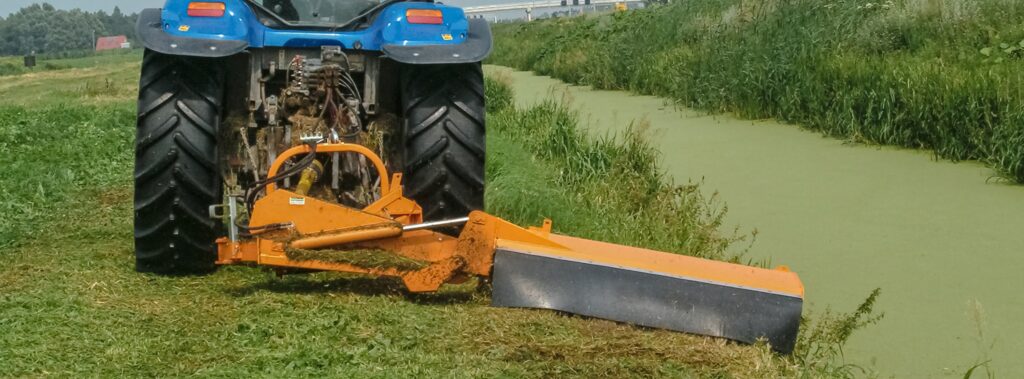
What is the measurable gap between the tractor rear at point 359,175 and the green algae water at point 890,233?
0.85 m

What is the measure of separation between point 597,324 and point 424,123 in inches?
47.0

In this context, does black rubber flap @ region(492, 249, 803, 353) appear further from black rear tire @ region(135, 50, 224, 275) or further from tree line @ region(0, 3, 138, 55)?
tree line @ region(0, 3, 138, 55)

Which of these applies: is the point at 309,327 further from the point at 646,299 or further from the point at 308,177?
the point at 646,299

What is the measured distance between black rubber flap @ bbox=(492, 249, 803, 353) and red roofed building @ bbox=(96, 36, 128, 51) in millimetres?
73641

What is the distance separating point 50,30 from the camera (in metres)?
86.4

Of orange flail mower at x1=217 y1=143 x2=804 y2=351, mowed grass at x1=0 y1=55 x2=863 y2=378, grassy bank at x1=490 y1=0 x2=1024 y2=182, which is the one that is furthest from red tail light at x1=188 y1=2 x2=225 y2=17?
grassy bank at x1=490 y1=0 x2=1024 y2=182

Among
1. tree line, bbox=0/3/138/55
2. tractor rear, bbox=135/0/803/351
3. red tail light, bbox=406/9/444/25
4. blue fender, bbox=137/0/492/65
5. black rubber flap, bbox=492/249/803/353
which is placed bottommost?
tree line, bbox=0/3/138/55

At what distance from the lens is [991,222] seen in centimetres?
690

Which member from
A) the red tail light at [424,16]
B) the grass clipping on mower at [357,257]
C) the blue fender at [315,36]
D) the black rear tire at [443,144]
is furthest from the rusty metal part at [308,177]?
the red tail light at [424,16]

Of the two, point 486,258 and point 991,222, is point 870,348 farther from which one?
point 991,222

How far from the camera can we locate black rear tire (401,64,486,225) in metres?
5.29

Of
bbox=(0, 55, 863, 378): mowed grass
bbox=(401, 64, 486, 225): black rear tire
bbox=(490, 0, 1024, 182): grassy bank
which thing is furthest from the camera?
bbox=(490, 0, 1024, 182): grassy bank

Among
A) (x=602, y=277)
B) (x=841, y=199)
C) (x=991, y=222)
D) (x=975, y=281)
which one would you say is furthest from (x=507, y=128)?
(x=602, y=277)

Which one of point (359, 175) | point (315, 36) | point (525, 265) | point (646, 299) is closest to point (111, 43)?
point (315, 36)
